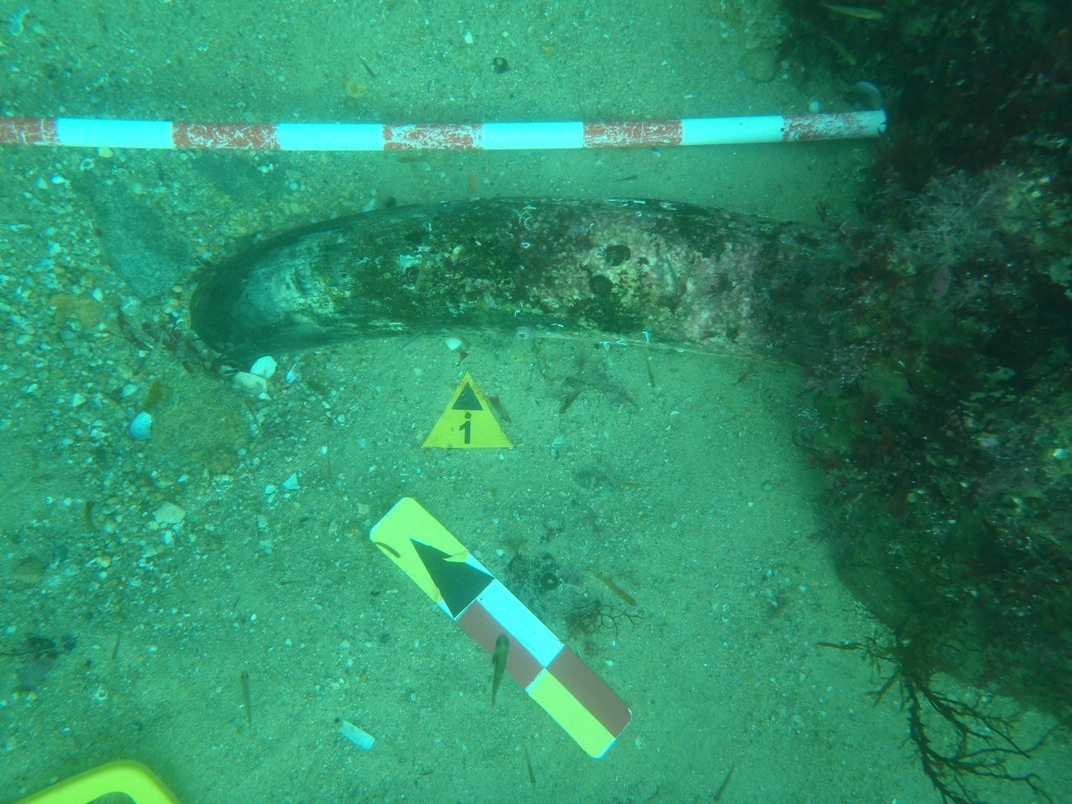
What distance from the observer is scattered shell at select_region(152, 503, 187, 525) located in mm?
3572

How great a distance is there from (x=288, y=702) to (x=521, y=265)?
2917 mm

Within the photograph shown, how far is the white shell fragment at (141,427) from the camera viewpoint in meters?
3.58

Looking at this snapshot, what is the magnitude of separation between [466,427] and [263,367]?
52.2 inches

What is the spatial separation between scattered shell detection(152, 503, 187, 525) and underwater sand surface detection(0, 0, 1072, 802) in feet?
0.14

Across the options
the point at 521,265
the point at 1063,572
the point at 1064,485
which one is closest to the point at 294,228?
the point at 521,265

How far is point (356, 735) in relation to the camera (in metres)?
3.49

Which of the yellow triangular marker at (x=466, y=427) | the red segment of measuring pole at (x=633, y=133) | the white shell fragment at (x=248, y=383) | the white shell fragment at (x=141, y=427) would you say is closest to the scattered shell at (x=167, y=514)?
the white shell fragment at (x=141, y=427)

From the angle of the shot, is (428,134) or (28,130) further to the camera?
(428,134)

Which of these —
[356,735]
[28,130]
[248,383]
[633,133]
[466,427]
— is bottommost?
[356,735]

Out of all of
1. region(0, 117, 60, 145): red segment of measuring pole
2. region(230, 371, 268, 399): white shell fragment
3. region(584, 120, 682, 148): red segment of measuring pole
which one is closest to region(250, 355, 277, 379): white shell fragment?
region(230, 371, 268, 399): white shell fragment

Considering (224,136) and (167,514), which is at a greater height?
(224,136)

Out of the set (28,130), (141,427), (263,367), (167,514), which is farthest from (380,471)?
(28,130)

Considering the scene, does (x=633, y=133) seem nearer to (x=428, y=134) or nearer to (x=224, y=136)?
(x=428, y=134)

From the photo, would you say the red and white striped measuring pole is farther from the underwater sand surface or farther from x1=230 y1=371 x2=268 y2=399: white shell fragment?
x1=230 y1=371 x2=268 y2=399: white shell fragment
